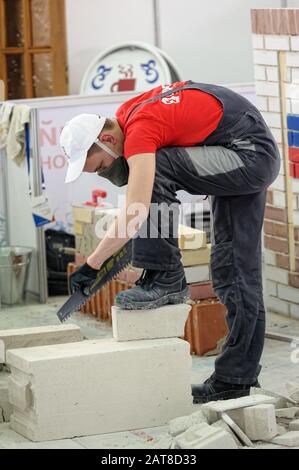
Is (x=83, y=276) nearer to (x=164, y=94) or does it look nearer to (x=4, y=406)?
(x=4, y=406)

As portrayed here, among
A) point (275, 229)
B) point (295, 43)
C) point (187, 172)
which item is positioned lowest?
point (275, 229)

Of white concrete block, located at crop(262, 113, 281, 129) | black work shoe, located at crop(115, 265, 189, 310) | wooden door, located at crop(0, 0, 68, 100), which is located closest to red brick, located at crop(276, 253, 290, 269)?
white concrete block, located at crop(262, 113, 281, 129)

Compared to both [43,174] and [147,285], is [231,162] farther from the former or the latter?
[43,174]

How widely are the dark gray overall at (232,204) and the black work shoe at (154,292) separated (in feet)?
0.19

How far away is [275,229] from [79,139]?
2.44m

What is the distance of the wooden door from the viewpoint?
9195 millimetres

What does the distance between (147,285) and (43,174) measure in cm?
319

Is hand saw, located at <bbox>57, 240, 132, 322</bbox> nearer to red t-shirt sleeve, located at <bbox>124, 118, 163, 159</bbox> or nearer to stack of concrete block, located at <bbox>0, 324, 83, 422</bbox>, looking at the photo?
stack of concrete block, located at <bbox>0, 324, 83, 422</bbox>

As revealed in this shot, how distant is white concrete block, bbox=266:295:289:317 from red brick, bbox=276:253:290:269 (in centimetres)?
22

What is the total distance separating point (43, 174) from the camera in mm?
7648

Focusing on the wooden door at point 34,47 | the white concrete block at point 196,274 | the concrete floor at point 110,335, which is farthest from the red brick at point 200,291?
the wooden door at point 34,47

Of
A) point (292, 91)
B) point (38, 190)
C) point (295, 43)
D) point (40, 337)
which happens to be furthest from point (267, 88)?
point (40, 337)

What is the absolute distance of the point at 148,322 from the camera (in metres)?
4.57
